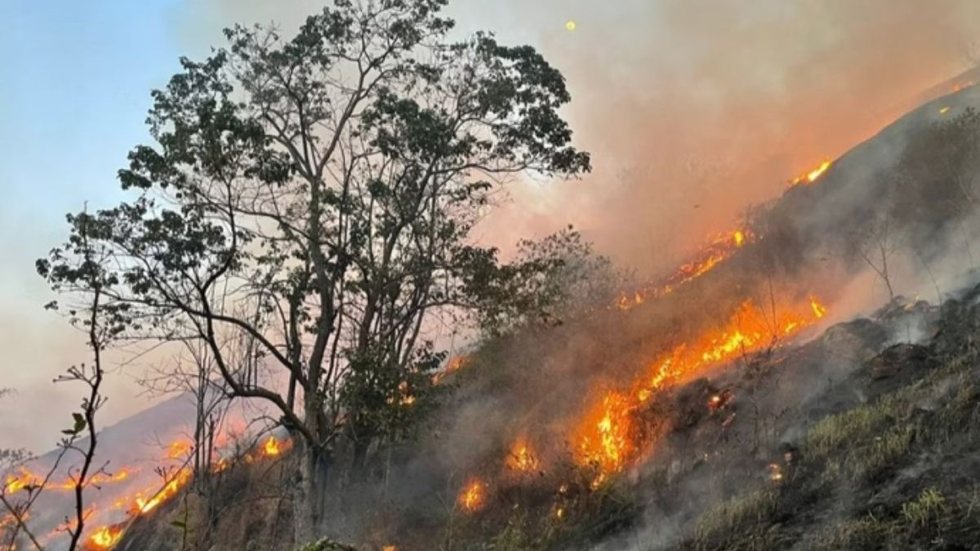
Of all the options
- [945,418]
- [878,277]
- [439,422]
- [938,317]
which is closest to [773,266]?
[878,277]

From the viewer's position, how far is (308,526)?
16.4 m

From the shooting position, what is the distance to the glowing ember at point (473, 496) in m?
20.6

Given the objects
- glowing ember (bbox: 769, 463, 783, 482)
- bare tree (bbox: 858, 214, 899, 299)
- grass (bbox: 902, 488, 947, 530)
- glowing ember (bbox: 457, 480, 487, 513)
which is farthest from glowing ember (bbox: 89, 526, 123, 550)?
grass (bbox: 902, 488, 947, 530)

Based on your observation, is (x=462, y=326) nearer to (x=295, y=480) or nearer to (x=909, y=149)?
(x=295, y=480)

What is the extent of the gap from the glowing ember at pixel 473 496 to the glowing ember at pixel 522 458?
112 centimetres

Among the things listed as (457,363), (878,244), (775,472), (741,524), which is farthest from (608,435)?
(878,244)

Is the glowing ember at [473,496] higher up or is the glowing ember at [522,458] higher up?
the glowing ember at [522,458]

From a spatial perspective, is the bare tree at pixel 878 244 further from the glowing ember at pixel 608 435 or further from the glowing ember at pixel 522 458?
the glowing ember at pixel 522 458

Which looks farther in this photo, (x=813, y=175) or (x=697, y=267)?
(x=813, y=175)

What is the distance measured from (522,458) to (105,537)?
1049 inches

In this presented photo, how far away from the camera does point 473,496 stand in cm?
2139

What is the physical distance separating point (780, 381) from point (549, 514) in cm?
670

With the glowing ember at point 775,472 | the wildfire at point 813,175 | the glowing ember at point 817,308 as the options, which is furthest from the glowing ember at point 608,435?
the wildfire at point 813,175

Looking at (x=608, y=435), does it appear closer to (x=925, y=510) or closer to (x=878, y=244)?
(x=925, y=510)
